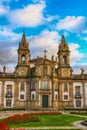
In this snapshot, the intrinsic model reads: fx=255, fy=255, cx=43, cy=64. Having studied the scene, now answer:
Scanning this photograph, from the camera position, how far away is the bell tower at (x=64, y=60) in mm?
76375

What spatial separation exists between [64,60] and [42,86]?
11.5m

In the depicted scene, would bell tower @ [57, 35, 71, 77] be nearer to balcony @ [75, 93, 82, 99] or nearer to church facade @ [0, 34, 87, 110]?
church facade @ [0, 34, 87, 110]

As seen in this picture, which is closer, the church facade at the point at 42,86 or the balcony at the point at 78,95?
the church facade at the point at 42,86

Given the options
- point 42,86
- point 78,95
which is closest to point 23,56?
point 42,86

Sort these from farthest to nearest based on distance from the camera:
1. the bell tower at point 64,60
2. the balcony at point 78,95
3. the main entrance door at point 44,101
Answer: the bell tower at point 64,60 → the balcony at point 78,95 → the main entrance door at point 44,101

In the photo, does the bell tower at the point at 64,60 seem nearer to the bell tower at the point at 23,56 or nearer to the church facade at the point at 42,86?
the church facade at the point at 42,86

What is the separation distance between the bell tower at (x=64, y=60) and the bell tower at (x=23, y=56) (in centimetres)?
982

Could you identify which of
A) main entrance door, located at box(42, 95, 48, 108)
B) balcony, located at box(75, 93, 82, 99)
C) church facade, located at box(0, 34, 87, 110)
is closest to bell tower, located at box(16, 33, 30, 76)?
church facade, located at box(0, 34, 87, 110)

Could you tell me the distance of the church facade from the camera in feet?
237

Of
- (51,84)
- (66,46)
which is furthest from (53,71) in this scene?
(66,46)

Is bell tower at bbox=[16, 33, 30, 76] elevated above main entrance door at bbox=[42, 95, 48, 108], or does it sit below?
above

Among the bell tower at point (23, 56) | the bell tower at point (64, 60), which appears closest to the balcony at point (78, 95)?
the bell tower at point (64, 60)

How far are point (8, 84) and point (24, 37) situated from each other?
15636mm

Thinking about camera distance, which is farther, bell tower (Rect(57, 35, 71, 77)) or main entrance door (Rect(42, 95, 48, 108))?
bell tower (Rect(57, 35, 71, 77))
